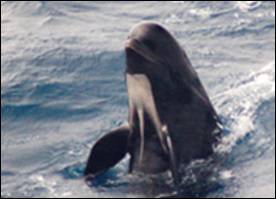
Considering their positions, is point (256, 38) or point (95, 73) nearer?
point (95, 73)

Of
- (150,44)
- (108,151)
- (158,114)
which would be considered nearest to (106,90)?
(108,151)

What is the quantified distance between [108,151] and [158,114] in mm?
742

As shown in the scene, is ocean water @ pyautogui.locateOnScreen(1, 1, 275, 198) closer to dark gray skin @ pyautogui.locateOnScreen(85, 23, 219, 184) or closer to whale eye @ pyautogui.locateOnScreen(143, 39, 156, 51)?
dark gray skin @ pyautogui.locateOnScreen(85, 23, 219, 184)

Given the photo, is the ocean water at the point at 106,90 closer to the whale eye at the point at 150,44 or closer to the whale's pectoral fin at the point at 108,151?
the whale's pectoral fin at the point at 108,151

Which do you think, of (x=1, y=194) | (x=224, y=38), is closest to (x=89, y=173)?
(x=1, y=194)

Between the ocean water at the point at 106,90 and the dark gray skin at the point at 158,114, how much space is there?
189mm

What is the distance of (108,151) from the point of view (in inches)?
446

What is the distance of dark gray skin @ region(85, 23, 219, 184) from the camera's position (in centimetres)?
1084

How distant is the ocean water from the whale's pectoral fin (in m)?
0.13

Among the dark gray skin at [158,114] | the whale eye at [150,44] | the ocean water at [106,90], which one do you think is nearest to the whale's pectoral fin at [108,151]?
the dark gray skin at [158,114]

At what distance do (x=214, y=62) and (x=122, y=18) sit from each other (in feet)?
11.9

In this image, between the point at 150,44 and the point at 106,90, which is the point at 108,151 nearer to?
the point at 150,44

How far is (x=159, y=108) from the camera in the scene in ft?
36.6

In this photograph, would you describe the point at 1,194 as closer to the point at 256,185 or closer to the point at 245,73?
the point at 256,185
